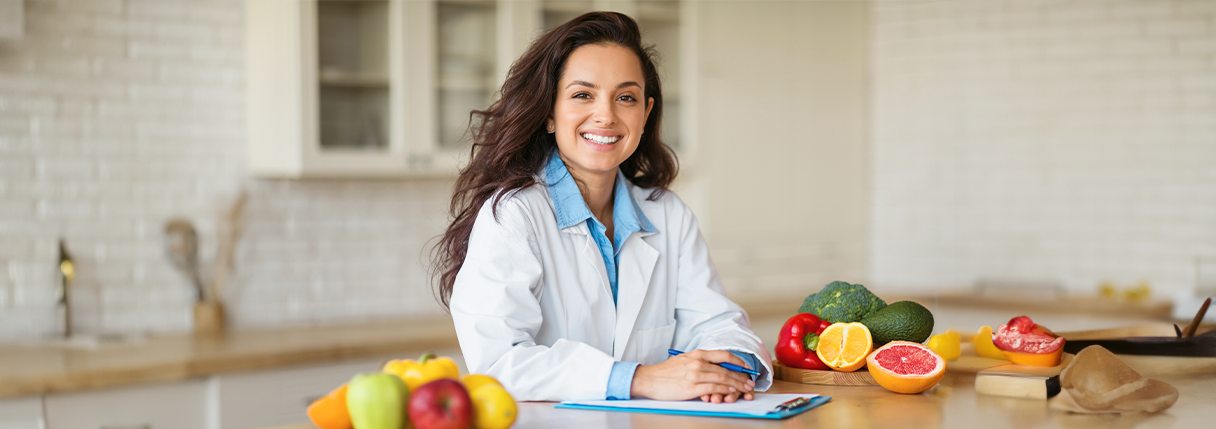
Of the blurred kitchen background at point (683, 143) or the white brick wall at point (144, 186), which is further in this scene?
the blurred kitchen background at point (683, 143)

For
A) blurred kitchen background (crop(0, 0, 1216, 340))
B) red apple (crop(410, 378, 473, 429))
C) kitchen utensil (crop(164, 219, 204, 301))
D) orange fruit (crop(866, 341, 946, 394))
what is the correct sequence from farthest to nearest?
1. kitchen utensil (crop(164, 219, 204, 301))
2. blurred kitchen background (crop(0, 0, 1216, 340))
3. orange fruit (crop(866, 341, 946, 394))
4. red apple (crop(410, 378, 473, 429))

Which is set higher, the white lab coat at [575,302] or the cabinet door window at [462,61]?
the cabinet door window at [462,61]

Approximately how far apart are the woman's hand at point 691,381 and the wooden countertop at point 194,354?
1.69 m

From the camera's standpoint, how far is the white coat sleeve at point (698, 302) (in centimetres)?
200

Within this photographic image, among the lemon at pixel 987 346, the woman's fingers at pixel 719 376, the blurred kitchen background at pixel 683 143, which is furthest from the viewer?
the blurred kitchen background at pixel 683 143

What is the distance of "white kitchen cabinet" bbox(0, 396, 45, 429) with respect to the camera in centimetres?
253

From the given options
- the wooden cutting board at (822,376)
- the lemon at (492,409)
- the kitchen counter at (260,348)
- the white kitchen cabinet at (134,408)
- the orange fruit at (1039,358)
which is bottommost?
the white kitchen cabinet at (134,408)

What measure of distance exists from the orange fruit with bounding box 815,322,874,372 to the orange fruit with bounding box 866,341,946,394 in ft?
0.16

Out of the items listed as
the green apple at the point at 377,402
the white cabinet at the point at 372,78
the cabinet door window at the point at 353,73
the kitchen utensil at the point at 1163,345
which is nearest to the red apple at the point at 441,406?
the green apple at the point at 377,402

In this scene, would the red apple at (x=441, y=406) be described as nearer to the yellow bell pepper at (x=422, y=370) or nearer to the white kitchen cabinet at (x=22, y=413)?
the yellow bell pepper at (x=422, y=370)

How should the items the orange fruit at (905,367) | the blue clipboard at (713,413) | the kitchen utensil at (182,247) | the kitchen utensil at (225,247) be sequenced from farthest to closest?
1. the kitchen utensil at (225,247)
2. the kitchen utensil at (182,247)
3. the orange fruit at (905,367)
4. the blue clipboard at (713,413)

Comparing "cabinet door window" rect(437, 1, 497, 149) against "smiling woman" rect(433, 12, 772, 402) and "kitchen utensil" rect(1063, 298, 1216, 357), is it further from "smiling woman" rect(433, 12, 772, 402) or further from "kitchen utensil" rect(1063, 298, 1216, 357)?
"kitchen utensil" rect(1063, 298, 1216, 357)

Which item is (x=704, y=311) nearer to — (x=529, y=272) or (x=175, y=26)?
(x=529, y=272)

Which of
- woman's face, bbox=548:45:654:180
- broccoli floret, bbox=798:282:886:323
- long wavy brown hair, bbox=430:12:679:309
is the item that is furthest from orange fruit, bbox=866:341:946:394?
long wavy brown hair, bbox=430:12:679:309
